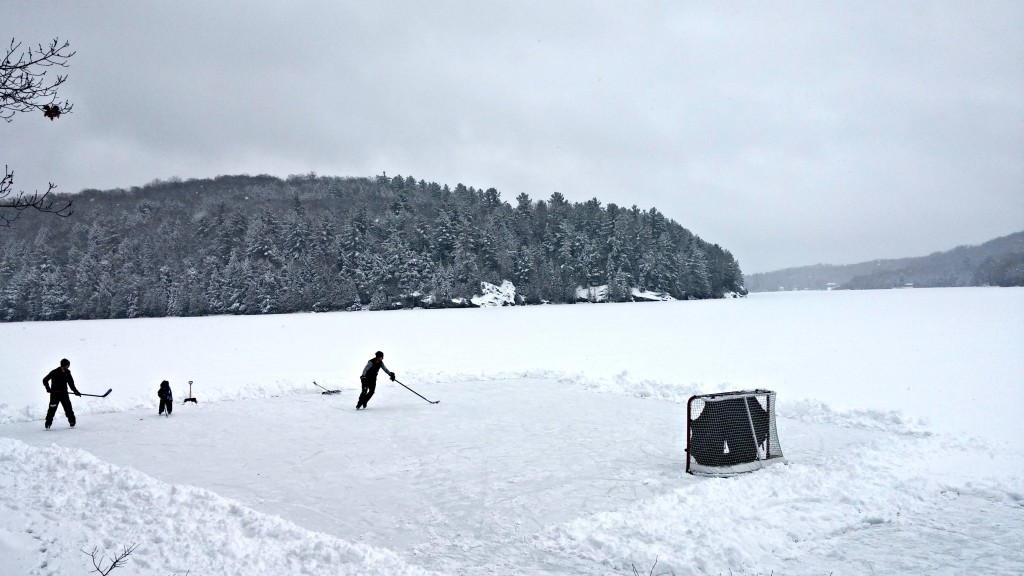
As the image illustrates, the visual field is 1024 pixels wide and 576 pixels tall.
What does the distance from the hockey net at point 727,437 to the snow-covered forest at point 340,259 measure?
8094cm

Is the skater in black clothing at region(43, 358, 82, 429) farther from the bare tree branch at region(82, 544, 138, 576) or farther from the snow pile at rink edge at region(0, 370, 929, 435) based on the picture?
the bare tree branch at region(82, 544, 138, 576)

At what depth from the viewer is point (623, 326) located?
138 feet

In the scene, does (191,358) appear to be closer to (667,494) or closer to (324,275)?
(667,494)

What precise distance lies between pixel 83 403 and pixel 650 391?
14392mm

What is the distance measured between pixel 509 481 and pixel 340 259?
89.7 m

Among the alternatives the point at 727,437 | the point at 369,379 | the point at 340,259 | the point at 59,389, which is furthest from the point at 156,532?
the point at 340,259

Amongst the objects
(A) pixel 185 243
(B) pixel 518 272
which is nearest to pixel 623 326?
(B) pixel 518 272

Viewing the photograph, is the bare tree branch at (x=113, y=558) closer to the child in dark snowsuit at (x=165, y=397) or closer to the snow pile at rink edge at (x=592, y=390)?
the child in dark snowsuit at (x=165, y=397)

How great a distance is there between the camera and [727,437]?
8516 mm

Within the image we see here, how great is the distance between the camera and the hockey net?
844 centimetres

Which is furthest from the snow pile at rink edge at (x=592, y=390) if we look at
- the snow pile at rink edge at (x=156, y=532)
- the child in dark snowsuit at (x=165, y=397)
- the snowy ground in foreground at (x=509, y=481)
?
the snow pile at rink edge at (x=156, y=532)

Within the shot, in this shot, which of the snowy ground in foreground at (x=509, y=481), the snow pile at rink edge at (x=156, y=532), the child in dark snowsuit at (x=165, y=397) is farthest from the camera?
the child in dark snowsuit at (x=165, y=397)

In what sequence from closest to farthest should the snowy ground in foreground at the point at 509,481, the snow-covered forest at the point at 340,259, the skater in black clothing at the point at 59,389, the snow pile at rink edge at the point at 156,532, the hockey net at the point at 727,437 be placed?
the snow pile at rink edge at the point at 156,532 → the snowy ground in foreground at the point at 509,481 → the hockey net at the point at 727,437 → the skater in black clothing at the point at 59,389 → the snow-covered forest at the point at 340,259

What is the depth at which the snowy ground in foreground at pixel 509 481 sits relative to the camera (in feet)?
18.8
